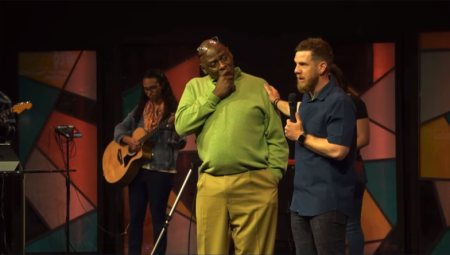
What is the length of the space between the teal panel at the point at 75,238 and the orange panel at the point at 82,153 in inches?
8.5

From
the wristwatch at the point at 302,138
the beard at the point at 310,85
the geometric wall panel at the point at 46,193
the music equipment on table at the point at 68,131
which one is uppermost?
the beard at the point at 310,85

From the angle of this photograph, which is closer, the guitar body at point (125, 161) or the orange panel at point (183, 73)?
the guitar body at point (125, 161)

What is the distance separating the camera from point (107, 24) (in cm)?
661

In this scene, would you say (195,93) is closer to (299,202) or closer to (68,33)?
(299,202)

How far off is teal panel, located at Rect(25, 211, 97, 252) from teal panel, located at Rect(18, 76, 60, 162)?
83 cm

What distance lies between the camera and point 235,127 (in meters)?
3.33

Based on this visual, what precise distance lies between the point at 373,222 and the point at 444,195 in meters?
0.70

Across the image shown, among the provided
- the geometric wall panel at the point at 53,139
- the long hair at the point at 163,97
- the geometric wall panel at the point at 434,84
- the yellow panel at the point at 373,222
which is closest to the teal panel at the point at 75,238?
the geometric wall panel at the point at 53,139

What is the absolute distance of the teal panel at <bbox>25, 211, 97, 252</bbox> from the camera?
6.52 meters

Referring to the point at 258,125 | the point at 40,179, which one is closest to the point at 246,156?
the point at 258,125

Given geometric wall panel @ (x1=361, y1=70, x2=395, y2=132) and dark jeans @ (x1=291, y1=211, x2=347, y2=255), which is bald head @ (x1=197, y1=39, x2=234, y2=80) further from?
Result: geometric wall panel @ (x1=361, y1=70, x2=395, y2=132)

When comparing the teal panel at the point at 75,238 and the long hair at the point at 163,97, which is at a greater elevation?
the long hair at the point at 163,97

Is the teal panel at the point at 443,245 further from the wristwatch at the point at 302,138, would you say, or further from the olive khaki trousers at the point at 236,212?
the wristwatch at the point at 302,138

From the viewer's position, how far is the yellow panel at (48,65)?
6.59 metres
